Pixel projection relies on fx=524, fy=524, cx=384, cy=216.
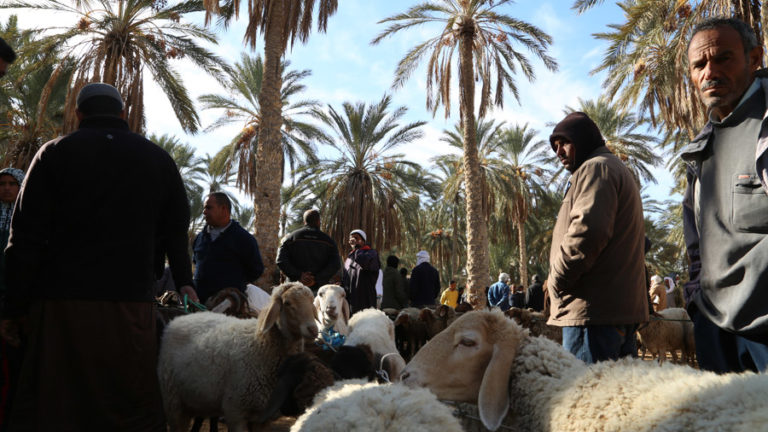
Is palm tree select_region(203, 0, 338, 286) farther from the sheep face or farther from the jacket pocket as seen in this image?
the jacket pocket

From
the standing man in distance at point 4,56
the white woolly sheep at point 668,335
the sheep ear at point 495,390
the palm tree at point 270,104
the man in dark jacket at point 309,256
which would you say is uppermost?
the palm tree at point 270,104

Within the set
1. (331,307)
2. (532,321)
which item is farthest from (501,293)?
(331,307)

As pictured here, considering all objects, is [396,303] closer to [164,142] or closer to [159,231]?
[159,231]

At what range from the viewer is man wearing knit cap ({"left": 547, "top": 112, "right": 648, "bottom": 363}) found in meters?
2.91

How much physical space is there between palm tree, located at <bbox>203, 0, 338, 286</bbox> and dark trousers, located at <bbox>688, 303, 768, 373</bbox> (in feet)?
34.4

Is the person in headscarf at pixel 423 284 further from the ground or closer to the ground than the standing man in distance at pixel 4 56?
closer to the ground

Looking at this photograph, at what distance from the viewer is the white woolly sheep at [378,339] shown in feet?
17.1

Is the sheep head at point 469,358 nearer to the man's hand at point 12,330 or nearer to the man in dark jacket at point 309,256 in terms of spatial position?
the man's hand at point 12,330

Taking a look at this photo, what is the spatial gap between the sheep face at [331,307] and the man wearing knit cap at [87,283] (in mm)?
3715

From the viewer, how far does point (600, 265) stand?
300 centimetres

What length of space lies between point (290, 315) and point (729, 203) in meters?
3.18

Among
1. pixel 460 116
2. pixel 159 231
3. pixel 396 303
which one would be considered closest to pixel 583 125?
pixel 159 231

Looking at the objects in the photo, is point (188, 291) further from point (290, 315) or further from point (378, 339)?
point (378, 339)

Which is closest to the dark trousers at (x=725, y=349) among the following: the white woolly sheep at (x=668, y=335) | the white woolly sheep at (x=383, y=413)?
the white woolly sheep at (x=383, y=413)
